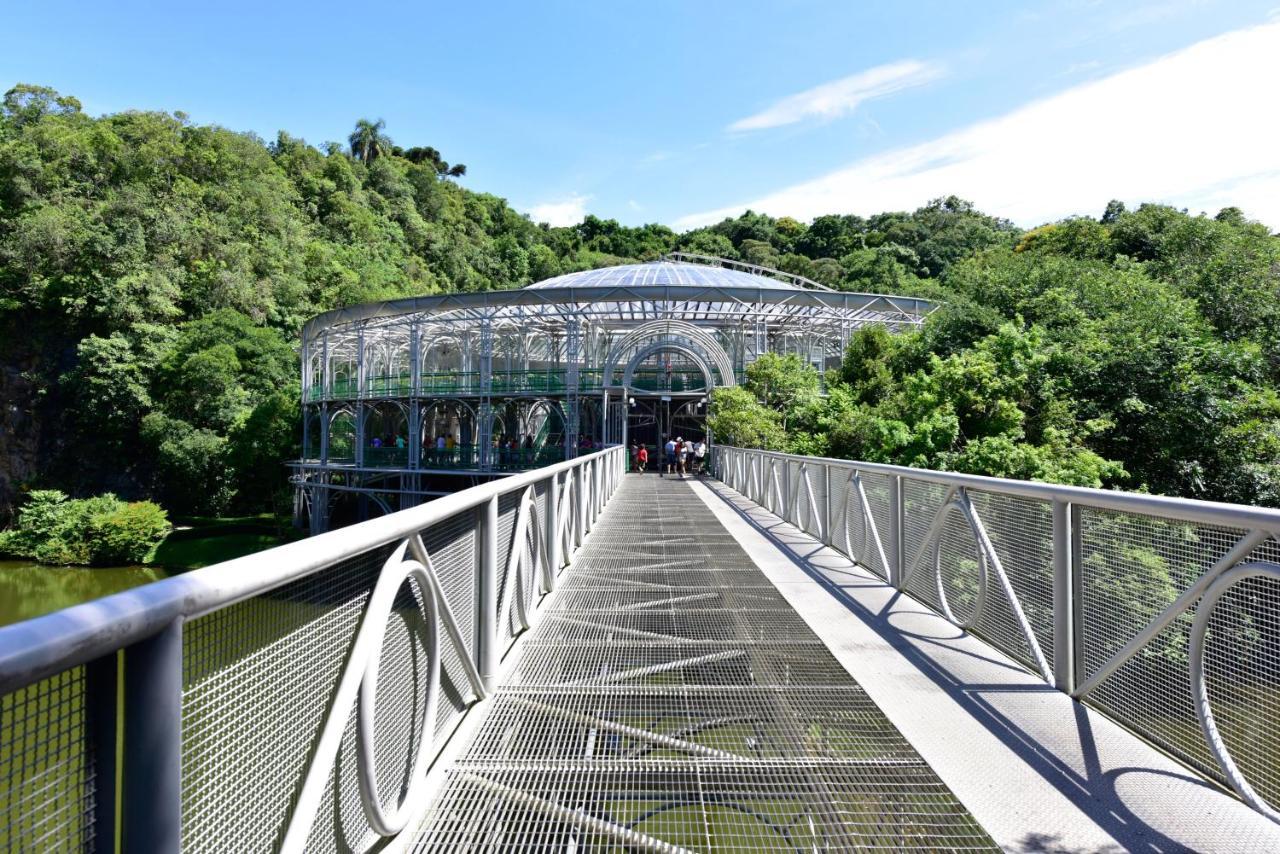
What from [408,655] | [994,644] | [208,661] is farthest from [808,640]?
[208,661]

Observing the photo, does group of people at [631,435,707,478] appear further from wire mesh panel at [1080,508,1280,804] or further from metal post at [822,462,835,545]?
wire mesh panel at [1080,508,1280,804]

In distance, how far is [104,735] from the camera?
120 centimetres

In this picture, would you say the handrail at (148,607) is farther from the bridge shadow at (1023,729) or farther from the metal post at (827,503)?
the metal post at (827,503)

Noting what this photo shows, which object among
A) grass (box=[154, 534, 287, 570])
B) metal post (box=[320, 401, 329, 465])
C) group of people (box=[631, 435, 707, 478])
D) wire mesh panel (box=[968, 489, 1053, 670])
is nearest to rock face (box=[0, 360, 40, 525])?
grass (box=[154, 534, 287, 570])

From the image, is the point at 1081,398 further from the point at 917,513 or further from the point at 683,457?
the point at 683,457

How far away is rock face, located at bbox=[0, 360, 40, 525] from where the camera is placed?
41125mm

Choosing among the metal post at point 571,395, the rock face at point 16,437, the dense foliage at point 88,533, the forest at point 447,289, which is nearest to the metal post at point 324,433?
the forest at point 447,289

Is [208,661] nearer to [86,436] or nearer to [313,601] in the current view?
[313,601]

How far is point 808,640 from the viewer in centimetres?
497

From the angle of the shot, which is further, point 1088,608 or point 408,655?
point 1088,608

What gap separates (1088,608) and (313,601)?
3.71 metres

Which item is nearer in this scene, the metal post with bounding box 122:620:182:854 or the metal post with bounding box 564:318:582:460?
the metal post with bounding box 122:620:182:854

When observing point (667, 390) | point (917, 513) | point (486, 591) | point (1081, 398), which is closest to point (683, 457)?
point (667, 390)

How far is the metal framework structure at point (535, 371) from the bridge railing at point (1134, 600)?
2150cm
